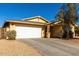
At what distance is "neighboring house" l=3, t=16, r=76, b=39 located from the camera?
845 inches

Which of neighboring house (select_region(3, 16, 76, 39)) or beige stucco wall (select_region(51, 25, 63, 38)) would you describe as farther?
beige stucco wall (select_region(51, 25, 63, 38))

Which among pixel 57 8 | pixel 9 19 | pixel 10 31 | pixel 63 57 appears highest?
pixel 57 8

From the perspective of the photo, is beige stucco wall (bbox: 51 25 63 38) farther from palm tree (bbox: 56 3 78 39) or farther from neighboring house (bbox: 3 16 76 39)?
palm tree (bbox: 56 3 78 39)

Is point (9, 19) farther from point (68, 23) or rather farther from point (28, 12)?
point (68, 23)

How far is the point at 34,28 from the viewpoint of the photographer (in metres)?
23.2

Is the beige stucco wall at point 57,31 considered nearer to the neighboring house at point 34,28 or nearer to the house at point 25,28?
the neighboring house at point 34,28

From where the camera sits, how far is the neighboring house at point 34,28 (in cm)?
2146

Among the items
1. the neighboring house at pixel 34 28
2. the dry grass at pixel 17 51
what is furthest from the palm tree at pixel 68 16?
the dry grass at pixel 17 51

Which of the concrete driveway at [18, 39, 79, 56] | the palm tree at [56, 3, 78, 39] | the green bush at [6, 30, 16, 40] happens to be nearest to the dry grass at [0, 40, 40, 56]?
the concrete driveway at [18, 39, 79, 56]

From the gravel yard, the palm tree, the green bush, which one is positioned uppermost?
the palm tree

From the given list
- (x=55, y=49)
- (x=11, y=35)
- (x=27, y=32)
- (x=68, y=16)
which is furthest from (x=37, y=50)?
(x=68, y=16)

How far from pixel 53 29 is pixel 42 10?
207 inches

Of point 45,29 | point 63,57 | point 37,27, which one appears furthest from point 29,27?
point 63,57

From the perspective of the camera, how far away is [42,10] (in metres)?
21.7
